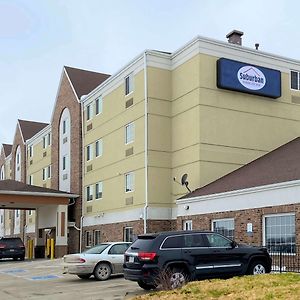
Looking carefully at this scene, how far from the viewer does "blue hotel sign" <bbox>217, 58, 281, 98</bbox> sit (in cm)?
2852

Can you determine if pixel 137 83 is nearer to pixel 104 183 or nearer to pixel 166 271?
pixel 104 183

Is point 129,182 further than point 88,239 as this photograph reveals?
No

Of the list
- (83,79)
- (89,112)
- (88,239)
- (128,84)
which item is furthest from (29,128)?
(128,84)

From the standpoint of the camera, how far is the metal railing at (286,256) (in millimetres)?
19344

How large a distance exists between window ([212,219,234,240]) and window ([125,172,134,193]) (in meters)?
8.83

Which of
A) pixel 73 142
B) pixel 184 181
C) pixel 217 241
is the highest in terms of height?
pixel 73 142

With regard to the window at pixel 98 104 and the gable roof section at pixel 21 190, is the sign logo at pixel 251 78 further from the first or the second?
the gable roof section at pixel 21 190

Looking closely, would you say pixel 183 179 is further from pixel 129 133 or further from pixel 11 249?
pixel 11 249

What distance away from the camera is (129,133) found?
32531mm

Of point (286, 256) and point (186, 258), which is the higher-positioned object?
point (186, 258)

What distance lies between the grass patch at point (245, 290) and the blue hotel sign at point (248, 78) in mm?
17302

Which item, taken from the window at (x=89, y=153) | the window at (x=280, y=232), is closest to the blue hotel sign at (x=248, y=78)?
the window at (x=280, y=232)

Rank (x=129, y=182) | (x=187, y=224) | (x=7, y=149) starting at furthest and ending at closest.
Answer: (x=7, y=149) < (x=129, y=182) < (x=187, y=224)

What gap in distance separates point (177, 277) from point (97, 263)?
4.95 meters
